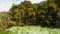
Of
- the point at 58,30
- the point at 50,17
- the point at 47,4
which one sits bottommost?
the point at 58,30

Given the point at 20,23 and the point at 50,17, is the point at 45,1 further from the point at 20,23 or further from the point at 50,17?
the point at 20,23

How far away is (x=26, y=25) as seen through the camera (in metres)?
2.74

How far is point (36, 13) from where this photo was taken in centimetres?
281

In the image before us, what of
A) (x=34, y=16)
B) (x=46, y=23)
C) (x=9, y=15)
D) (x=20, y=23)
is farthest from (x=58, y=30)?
(x=9, y=15)

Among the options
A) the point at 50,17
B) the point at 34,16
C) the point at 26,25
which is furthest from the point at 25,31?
the point at 50,17

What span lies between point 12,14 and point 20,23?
198 millimetres

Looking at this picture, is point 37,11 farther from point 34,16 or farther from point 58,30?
point 58,30

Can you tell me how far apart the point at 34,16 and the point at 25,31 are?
0.99 feet

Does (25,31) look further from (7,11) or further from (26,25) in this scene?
(7,11)

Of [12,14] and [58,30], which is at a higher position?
[12,14]

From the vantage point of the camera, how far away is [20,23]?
2.72 meters

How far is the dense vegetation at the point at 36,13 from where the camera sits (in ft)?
9.02

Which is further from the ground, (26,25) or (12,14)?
(12,14)

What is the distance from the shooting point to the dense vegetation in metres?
2.75
